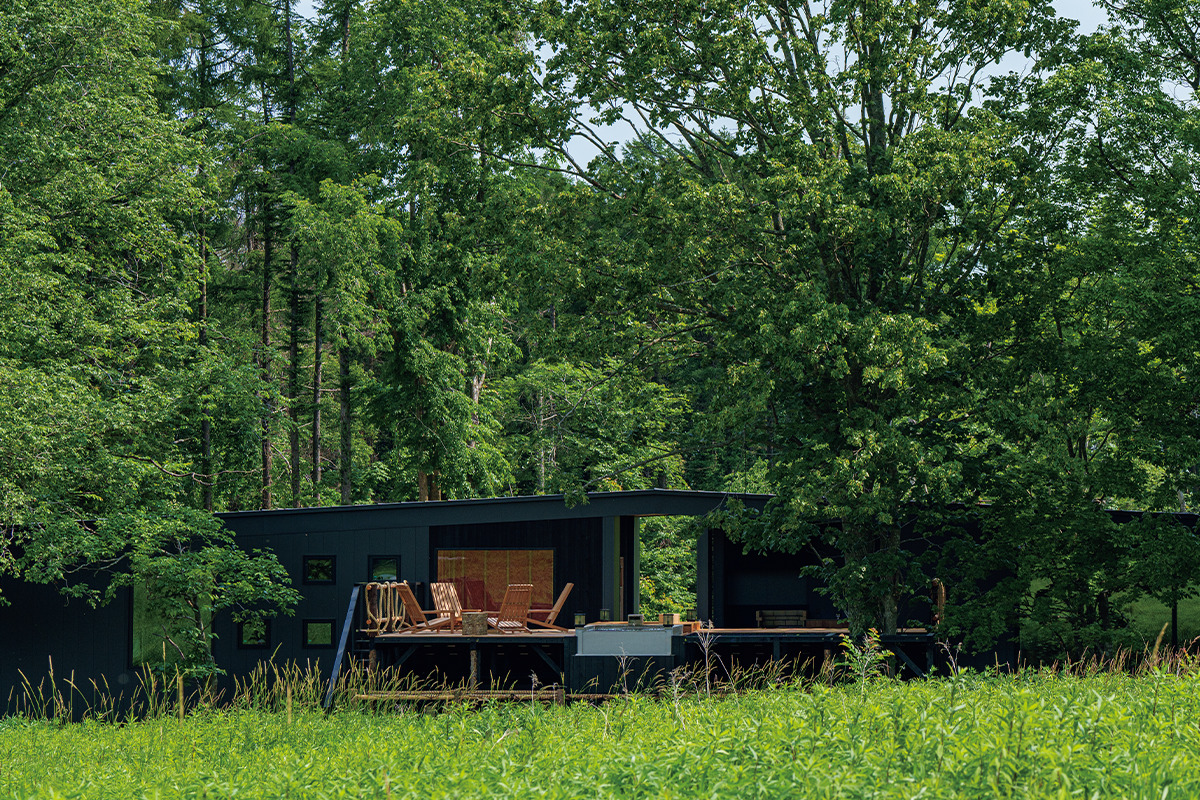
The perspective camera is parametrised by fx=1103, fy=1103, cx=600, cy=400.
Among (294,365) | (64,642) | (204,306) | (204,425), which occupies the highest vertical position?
(204,306)

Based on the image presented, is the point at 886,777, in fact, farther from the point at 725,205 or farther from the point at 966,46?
the point at 966,46

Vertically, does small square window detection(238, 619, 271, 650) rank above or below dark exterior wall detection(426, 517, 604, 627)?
below

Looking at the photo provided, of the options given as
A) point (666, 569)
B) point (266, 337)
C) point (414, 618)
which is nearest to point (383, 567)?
point (414, 618)

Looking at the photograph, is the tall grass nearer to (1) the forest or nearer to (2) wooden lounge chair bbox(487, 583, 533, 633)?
(1) the forest

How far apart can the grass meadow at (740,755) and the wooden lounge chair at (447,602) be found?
758 cm

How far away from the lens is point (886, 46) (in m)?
13.9

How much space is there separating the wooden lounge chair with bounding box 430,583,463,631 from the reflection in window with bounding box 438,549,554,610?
158 cm

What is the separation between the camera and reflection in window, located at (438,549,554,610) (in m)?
18.1

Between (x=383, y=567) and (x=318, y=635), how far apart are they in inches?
60.0

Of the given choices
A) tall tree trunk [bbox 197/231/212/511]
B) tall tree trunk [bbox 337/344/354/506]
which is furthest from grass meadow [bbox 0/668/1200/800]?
tall tree trunk [bbox 337/344/354/506]

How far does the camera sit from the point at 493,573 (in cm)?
1831

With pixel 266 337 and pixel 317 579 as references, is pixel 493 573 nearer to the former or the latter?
pixel 317 579

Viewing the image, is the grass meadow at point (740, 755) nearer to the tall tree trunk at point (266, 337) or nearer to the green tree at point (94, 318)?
the green tree at point (94, 318)

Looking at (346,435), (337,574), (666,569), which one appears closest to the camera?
(337,574)
